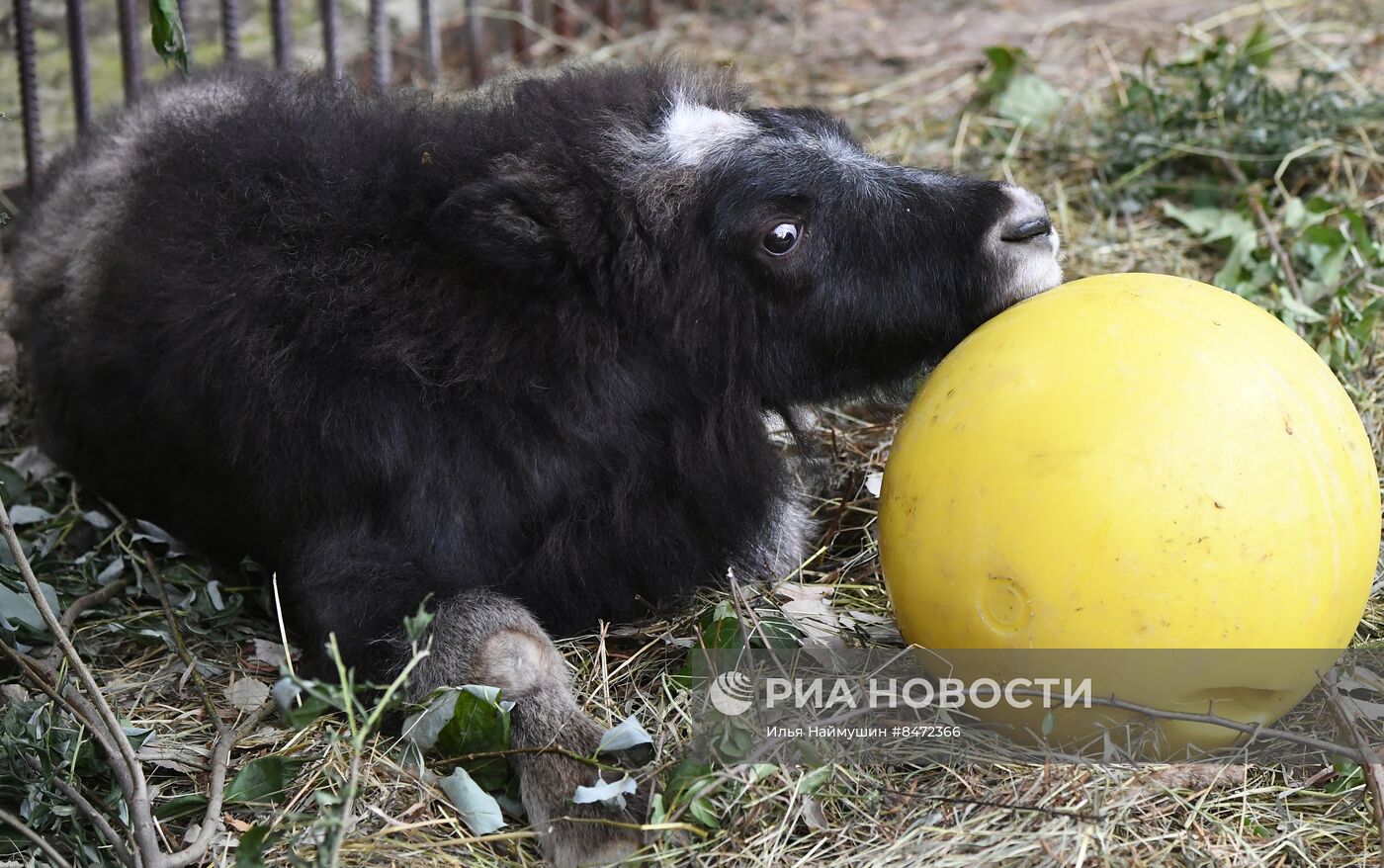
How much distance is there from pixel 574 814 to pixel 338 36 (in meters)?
4.73

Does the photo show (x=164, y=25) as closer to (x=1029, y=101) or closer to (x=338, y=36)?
(x=338, y=36)

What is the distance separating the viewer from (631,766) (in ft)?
10.3

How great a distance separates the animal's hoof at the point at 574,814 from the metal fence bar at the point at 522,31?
17.1 feet

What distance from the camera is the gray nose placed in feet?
11.4

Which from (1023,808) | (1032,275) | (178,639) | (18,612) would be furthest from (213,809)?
(1032,275)

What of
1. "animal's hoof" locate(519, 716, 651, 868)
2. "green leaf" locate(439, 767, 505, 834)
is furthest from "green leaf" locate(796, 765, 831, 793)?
"green leaf" locate(439, 767, 505, 834)

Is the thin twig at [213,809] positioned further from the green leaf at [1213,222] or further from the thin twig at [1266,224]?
the green leaf at [1213,222]

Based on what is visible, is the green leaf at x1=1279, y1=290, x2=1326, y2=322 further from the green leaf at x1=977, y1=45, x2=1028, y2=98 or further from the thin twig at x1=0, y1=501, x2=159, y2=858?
the thin twig at x1=0, y1=501, x2=159, y2=858

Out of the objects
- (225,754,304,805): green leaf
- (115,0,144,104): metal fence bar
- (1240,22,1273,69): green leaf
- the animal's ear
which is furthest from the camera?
(1240,22,1273,69): green leaf

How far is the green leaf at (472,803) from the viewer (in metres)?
3.00

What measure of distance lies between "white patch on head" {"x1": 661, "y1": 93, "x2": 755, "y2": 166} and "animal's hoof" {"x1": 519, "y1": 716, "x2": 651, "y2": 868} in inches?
57.6

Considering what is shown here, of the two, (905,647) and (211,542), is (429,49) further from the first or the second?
(905,647)

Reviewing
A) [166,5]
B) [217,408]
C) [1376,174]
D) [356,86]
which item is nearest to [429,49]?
[356,86]

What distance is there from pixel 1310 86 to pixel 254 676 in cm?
515
